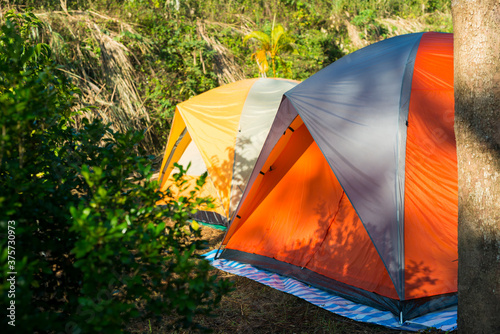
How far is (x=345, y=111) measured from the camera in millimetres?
3352

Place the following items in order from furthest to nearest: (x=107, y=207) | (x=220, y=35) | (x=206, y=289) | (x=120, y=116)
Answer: (x=220, y=35) → (x=120, y=116) → (x=107, y=207) → (x=206, y=289)

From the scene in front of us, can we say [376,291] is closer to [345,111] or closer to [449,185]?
[449,185]

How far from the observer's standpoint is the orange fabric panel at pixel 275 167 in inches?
158

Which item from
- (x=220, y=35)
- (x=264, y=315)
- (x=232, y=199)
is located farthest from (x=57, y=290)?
(x=220, y=35)

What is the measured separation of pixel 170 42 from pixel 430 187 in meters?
8.87

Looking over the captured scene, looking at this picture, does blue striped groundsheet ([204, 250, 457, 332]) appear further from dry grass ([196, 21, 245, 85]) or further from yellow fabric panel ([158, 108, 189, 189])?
dry grass ([196, 21, 245, 85])

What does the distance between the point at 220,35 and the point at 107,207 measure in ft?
35.8

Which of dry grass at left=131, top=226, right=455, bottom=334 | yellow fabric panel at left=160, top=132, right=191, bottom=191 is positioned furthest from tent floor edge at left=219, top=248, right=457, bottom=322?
yellow fabric panel at left=160, top=132, right=191, bottom=191

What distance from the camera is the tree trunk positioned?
2000 millimetres

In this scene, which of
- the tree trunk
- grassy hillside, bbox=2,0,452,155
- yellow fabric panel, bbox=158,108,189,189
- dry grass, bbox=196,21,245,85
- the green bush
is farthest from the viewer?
dry grass, bbox=196,21,245,85

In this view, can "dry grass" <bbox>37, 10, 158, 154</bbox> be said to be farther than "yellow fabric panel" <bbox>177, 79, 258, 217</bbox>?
Yes

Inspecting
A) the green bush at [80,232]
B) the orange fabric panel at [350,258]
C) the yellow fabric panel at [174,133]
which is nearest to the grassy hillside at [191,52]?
the orange fabric panel at [350,258]

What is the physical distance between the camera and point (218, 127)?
17.9ft

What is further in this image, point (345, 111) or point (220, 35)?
point (220, 35)
